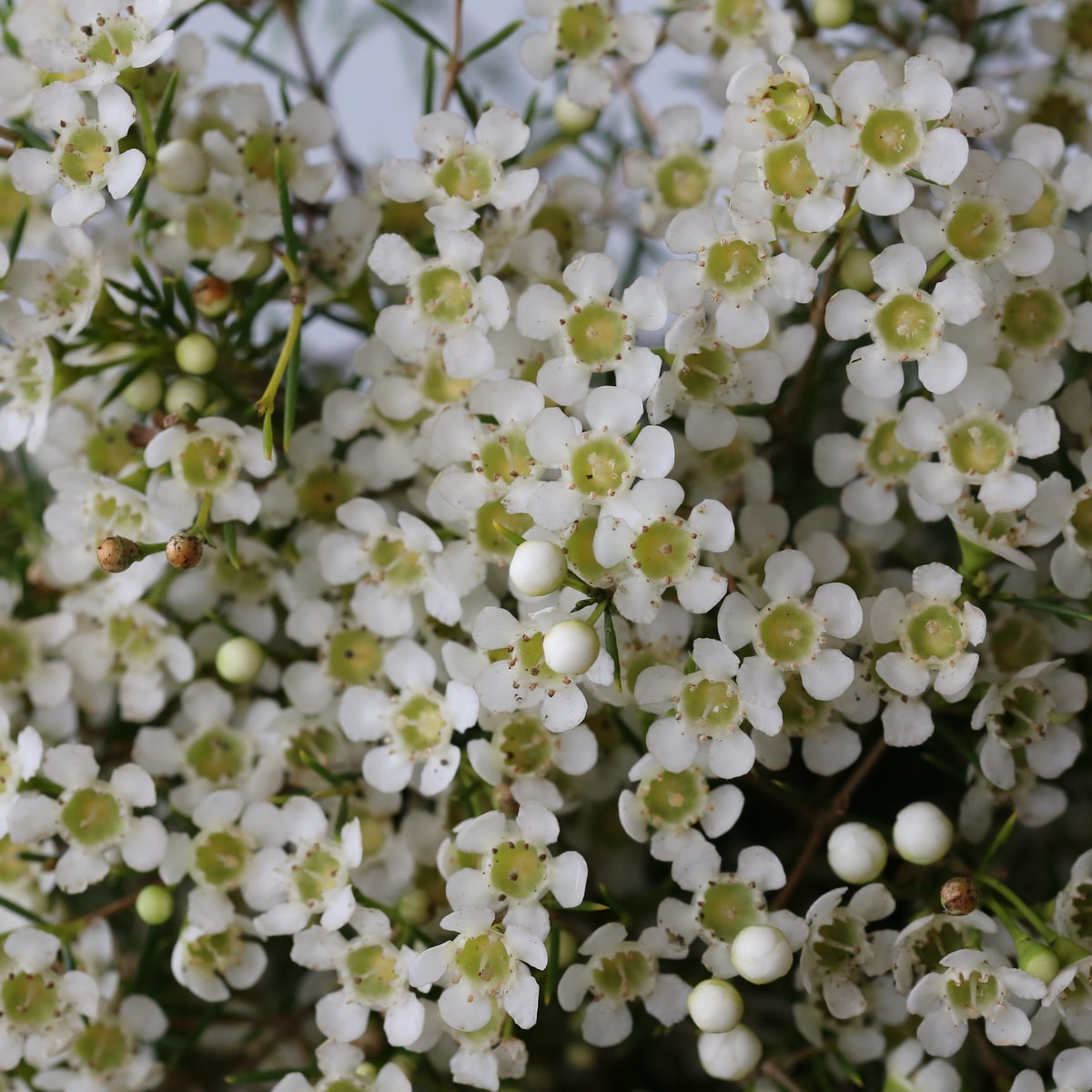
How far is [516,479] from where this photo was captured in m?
1.21

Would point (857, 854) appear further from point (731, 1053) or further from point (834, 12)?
point (834, 12)

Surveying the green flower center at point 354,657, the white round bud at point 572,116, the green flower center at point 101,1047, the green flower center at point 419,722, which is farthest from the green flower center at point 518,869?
the white round bud at point 572,116

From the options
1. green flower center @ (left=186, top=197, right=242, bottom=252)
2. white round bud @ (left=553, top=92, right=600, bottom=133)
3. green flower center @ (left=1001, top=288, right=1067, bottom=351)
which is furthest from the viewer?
white round bud @ (left=553, top=92, right=600, bottom=133)

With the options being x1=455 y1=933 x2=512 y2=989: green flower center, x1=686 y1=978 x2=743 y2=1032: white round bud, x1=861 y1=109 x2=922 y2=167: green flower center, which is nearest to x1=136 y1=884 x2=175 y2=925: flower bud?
x1=455 y1=933 x2=512 y2=989: green flower center

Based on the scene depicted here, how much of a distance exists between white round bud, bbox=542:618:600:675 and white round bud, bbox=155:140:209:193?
2.13 ft

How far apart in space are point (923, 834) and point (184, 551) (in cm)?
73

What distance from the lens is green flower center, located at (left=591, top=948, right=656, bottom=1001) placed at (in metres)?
1.24

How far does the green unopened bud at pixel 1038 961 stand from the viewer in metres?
1.15

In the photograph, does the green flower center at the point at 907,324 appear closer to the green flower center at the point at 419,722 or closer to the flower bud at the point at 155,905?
the green flower center at the point at 419,722

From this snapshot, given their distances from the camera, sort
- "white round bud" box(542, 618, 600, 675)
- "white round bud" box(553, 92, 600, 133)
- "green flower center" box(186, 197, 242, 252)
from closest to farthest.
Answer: "white round bud" box(542, 618, 600, 675)
"green flower center" box(186, 197, 242, 252)
"white round bud" box(553, 92, 600, 133)

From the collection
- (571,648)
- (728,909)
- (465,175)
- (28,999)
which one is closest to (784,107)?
(465,175)

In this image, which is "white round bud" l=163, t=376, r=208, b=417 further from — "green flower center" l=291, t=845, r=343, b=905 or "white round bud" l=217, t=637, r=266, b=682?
"green flower center" l=291, t=845, r=343, b=905

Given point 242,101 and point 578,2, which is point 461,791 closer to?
point 242,101

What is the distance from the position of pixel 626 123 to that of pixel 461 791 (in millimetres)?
1037
